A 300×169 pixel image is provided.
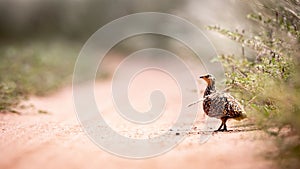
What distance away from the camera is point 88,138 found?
5906mm

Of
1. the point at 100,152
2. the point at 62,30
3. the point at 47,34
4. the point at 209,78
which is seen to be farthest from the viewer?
the point at 62,30

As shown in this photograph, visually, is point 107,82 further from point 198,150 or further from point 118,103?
point 198,150

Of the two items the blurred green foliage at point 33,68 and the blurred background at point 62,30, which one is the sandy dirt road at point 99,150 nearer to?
the blurred green foliage at point 33,68

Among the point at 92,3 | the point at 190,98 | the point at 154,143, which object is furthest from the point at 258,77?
the point at 92,3

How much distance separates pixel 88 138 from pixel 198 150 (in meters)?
1.38

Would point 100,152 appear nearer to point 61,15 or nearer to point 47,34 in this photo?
point 47,34

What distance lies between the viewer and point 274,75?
19.5 ft

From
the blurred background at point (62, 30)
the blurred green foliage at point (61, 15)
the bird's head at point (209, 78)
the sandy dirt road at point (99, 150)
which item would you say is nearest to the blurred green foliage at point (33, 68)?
the blurred background at point (62, 30)

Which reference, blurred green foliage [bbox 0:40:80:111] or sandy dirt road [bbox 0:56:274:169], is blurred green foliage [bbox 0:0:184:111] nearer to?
blurred green foliage [bbox 0:40:80:111]

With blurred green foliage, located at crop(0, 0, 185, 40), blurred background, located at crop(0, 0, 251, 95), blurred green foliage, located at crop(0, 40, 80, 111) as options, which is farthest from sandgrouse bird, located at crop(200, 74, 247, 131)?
blurred green foliage, located at crop(0, 0, 185, 40)

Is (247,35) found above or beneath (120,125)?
above

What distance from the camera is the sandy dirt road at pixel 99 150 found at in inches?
180

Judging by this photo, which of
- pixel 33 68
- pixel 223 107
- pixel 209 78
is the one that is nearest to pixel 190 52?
pixel 209 78

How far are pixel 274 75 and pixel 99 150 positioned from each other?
6.28 feet
